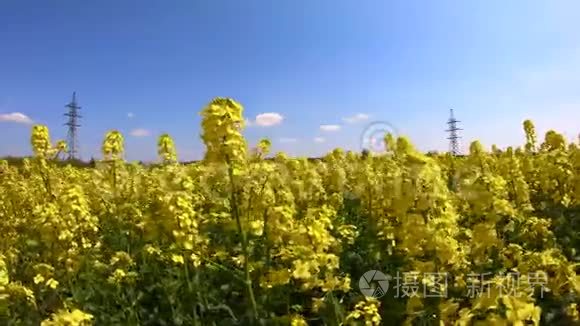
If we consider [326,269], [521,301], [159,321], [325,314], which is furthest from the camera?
[159,321]

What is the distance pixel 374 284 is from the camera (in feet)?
17.6

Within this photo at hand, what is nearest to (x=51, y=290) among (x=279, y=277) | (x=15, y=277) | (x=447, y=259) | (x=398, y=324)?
(x=15, y=277)

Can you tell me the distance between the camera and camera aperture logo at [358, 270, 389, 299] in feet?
16.7

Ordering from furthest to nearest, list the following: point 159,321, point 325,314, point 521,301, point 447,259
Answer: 1. point 159,321
2. point 325,314
3. point 447,259
4. point 521,301

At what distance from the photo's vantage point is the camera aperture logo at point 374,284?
509cm

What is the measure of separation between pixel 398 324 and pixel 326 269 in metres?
1.12

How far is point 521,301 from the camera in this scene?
282 cm

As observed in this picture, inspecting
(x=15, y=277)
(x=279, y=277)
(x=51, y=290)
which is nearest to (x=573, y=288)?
(x=279, y=277)

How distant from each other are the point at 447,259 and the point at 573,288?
1201 millimetres

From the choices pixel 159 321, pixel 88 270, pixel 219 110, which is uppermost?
A: pixel 219 110

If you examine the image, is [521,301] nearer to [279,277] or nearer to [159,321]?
[279,277]

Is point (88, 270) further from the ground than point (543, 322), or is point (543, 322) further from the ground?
point (88, 270)

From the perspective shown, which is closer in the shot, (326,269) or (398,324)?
(326,269)

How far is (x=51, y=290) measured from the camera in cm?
646
